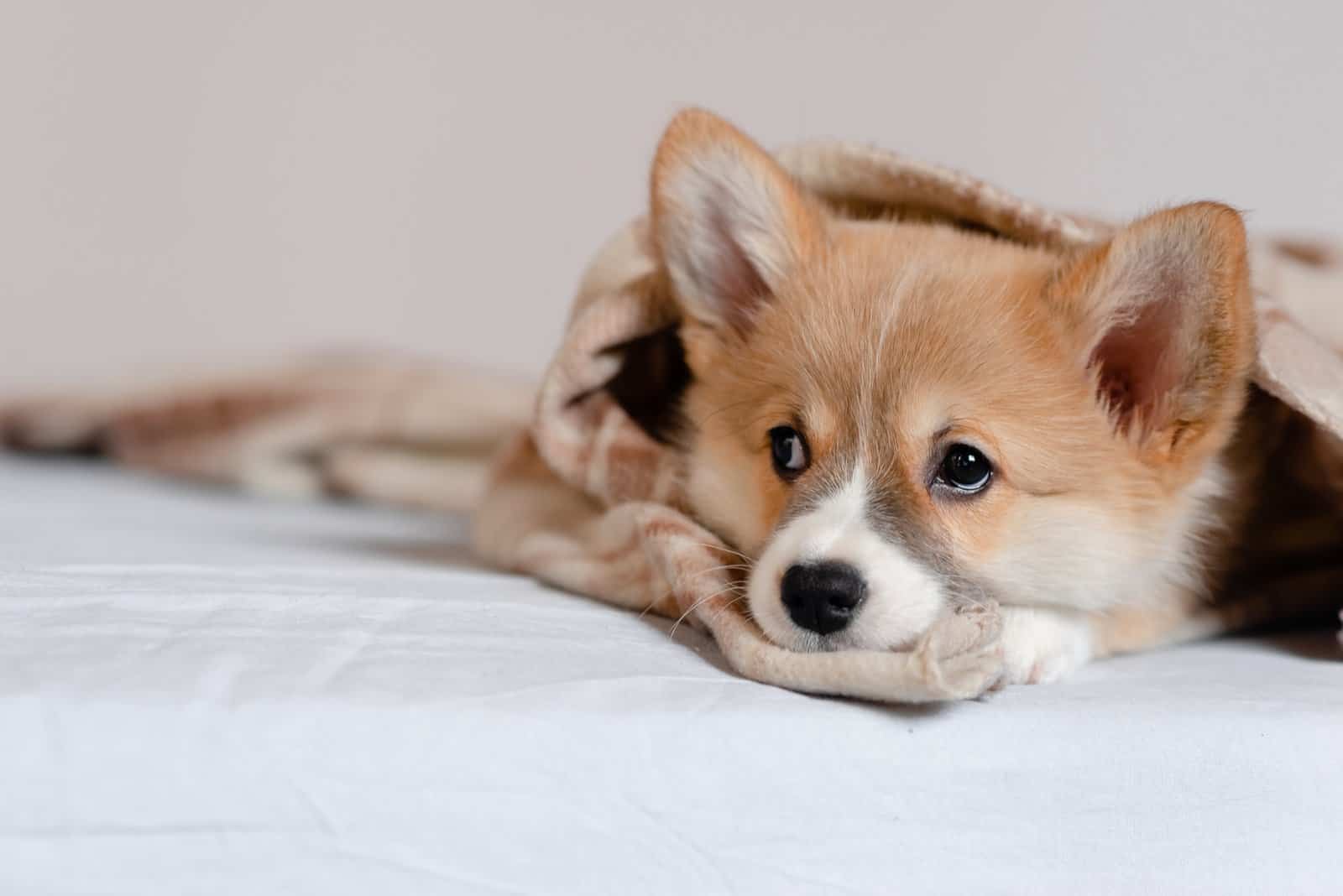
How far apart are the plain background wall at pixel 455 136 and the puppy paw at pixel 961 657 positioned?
101 inches

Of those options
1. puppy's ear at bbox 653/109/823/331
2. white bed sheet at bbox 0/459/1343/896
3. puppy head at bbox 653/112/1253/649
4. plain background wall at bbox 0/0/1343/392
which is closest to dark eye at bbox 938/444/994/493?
puppy head at bbox 653/112/1253/649

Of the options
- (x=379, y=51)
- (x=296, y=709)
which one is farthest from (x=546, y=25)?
(x=296, y=709)

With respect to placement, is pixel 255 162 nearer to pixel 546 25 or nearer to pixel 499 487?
pixel 546 25

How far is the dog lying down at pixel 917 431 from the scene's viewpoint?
5.01 feet

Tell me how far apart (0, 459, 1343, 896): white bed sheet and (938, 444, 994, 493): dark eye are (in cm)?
28

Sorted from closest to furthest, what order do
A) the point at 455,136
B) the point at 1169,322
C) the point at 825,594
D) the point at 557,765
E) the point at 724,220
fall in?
1. the point at 557,765
2. the point at 825,594
3. the point at 1169,322
4. the point at 724,220
5. the point at 455,136

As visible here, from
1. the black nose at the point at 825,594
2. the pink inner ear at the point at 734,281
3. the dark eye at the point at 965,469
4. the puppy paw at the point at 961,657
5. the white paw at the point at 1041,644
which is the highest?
the pink inner ear at the point at 734,281

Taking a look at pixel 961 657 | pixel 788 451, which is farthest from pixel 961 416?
pixel 961 657

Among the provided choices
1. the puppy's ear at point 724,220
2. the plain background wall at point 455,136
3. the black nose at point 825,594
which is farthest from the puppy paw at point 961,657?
the plain background wall at point 455,136

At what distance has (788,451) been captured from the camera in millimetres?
1759

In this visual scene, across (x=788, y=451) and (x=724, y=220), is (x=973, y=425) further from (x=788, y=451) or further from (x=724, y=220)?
(x=724, y=220)

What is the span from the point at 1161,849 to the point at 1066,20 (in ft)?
9.50

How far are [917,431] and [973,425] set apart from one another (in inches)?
2.8

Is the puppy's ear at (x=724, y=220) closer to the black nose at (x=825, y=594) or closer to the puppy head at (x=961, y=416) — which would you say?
the puppy head at (x=961, y=416)
